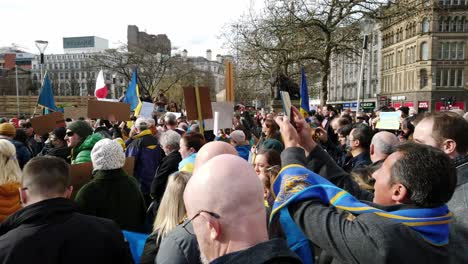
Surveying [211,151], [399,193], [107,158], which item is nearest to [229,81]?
[107,158]

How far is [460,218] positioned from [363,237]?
2.90 ft

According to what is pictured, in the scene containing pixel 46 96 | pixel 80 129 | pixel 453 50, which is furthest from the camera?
pixel 453 50

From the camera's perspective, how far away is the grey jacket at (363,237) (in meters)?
1.54

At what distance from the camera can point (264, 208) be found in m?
1.57

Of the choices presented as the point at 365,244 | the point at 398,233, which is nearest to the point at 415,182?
the point at 398,233

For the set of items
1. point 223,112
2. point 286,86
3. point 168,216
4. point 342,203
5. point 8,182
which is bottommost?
point 168,216

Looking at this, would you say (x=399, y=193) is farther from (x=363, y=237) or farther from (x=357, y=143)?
(x=357, y=143)

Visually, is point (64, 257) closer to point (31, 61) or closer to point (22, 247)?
point (22, 247)

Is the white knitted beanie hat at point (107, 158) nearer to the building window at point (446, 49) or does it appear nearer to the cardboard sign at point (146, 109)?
the cardboard sign at point (146, 109)

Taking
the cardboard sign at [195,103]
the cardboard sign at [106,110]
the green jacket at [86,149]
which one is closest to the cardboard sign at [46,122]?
the cardboard sign at [106,110]

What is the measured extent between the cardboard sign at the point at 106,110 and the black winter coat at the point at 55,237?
6060mm

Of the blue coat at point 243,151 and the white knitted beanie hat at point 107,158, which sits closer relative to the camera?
the white knitted beanie hat at point 107,158

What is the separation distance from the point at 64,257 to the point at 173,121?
559cm

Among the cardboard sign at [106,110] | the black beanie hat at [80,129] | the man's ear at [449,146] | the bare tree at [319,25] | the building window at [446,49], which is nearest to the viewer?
the man's ear at [449,146]
